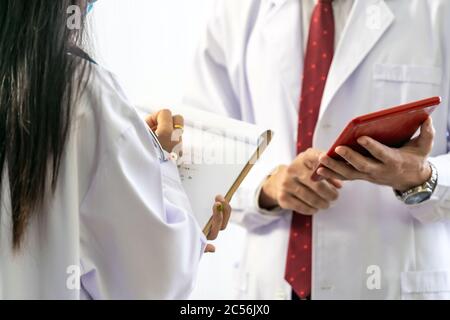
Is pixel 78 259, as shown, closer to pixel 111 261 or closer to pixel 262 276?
pixel 111 261

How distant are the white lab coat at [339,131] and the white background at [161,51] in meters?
0.24

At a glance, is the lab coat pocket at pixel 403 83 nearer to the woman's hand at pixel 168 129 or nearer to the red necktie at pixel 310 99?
the red necktie at pixel 310 99

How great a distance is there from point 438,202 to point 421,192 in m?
0.04

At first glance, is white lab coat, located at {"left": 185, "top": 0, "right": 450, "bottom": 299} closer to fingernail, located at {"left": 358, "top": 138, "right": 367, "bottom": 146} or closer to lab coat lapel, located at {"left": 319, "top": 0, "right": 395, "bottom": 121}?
lab coat lapel, located at {"left": 319, "top": 0, "right": 395, "bottom": 121}

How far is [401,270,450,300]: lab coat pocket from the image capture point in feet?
3.61

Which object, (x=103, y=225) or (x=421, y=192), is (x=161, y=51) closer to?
(x=421, y=192)

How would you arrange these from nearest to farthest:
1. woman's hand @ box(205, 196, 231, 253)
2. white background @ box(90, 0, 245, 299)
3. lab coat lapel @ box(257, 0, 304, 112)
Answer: woman's hand @ box(205, 196, 231, 253)
lab coat lapel @ box(257, 0, 304, 112)
white background @ box(90, 0, 245, 299)

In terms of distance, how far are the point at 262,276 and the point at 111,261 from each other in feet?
1.56

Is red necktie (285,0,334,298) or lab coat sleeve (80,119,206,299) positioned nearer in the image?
lab coat sleeve (80,119,206,299)

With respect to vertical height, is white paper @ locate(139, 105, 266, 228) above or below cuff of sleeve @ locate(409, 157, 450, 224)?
above

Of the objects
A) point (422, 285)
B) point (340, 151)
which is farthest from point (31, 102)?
point (422, 285)

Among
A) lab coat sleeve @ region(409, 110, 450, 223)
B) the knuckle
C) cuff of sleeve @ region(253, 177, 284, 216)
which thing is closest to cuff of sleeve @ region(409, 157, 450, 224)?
lab coat sleeve @ region(409, 110, 450, 223)

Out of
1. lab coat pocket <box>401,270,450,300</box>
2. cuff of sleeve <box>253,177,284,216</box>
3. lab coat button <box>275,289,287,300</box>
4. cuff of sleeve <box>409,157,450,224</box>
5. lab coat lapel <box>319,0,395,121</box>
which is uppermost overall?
lab coat lapel <box>319,0,395,121</box>

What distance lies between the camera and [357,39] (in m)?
1.14
